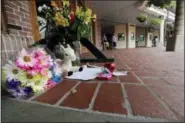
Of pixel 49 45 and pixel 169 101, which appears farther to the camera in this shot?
pixel 49 45

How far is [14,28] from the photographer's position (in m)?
1.35

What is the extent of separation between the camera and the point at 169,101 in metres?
0.60

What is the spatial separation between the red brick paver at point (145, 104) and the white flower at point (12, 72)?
0.59 m

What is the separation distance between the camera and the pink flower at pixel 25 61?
81 cm

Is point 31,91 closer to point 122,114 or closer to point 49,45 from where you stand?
point 122,114

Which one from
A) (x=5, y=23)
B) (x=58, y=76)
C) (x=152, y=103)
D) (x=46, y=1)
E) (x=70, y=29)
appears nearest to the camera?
(x=152, y=103)

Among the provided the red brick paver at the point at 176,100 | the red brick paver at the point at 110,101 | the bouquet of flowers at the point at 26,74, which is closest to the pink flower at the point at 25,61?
the bouquet of flowers at the point at 26,74

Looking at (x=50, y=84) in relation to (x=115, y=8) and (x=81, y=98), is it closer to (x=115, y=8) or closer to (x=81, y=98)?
(x=81, y=98)

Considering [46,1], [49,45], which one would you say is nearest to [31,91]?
[49,45]

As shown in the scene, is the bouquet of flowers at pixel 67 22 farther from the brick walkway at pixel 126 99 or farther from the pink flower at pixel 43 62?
the brick walkway at pixel 126 99

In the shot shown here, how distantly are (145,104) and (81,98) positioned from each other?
30cm

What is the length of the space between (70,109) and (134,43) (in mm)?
14249

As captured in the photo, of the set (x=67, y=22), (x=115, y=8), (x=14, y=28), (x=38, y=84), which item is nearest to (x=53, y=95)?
(x=38, y=84)

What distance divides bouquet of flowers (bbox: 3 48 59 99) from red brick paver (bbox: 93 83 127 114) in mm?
351
